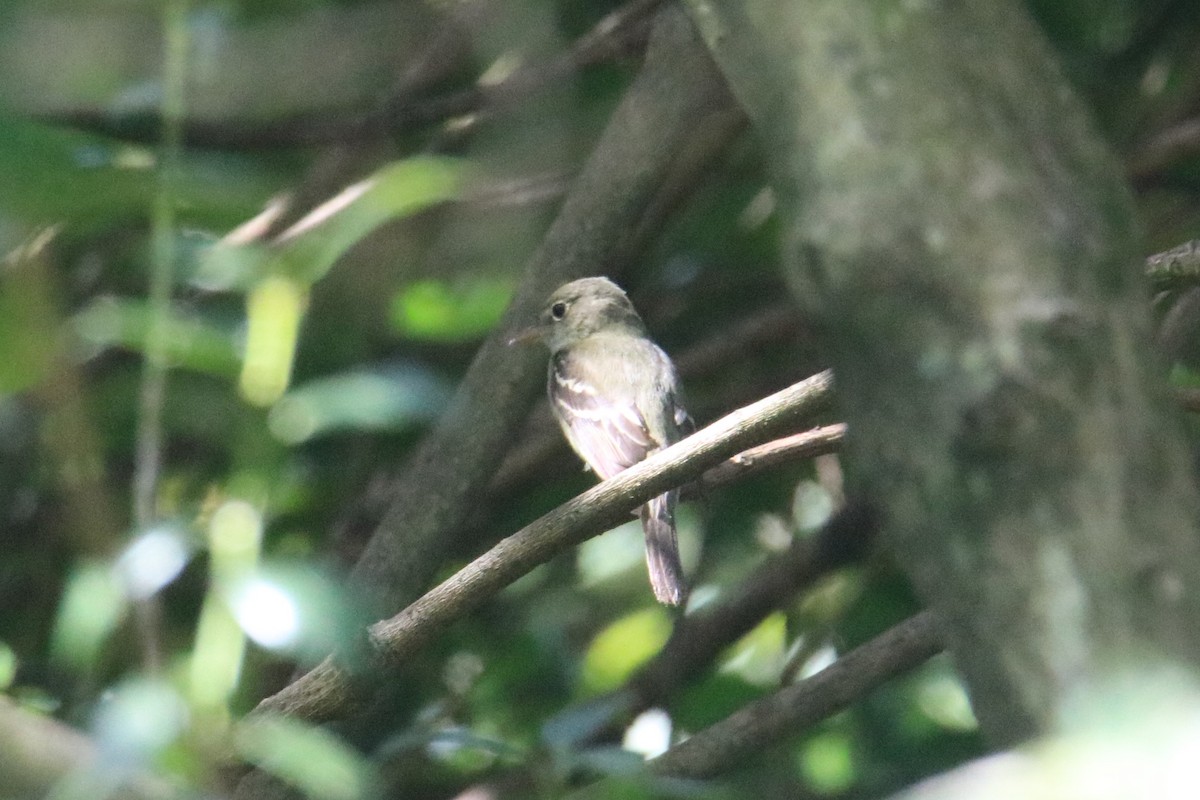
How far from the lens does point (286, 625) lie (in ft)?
3.92

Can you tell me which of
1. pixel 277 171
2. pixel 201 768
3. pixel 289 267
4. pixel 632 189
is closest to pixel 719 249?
pixel 632 189

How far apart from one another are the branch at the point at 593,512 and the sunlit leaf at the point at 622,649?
1570mm

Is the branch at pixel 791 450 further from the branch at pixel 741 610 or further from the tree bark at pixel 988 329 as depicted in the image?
the tree bark at pixel 988 329

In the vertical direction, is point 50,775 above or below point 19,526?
below

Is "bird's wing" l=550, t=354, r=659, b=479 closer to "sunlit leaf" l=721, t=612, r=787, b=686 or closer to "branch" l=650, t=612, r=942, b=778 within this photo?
"sunlit leaf" l=721, t=612, r=787, b=686

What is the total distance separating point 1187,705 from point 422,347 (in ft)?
14.2

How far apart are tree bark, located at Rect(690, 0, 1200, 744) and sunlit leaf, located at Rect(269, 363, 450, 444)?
0.42 metres

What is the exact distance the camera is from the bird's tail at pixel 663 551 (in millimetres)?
4625

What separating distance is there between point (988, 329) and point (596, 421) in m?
3.96

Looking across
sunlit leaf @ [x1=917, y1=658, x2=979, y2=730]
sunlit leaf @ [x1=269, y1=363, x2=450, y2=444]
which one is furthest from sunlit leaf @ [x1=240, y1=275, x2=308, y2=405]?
sunlit leaf @ [x1=917, y1=658, x2=979, y2=730]

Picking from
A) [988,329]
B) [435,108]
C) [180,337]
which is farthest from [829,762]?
[180,337]

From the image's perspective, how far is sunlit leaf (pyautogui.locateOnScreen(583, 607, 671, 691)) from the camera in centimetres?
474

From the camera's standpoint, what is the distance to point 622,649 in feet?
16.0

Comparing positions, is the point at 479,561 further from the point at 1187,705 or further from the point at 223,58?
the point at 223,58
